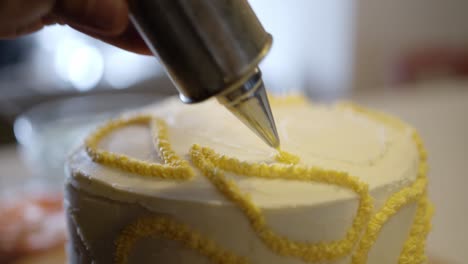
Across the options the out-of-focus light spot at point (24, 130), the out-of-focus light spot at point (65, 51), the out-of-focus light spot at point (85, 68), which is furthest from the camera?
the out-of-focus light spot at point (65, 51)

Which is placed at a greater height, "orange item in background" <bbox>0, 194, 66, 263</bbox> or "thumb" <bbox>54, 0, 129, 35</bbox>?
"thumb" <bbox>54, 0, 129, 35</bbox>

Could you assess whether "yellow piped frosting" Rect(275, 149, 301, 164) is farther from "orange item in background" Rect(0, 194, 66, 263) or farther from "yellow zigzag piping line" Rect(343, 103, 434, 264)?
"orange item in background" Rect(0, 194, 66, 263)

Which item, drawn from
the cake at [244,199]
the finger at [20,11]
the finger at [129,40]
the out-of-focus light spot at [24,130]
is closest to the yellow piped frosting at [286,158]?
the cake at [244,199]

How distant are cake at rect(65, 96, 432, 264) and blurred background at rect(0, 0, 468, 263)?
1046mm

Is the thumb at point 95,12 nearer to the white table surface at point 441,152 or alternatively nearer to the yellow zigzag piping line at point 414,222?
the yellow zigzag piping line at point 414,222

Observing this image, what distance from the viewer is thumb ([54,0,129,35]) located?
0.70m

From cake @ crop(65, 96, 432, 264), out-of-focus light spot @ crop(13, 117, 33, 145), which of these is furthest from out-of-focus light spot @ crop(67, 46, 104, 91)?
cake @ crop(65, 96, 432, 264)

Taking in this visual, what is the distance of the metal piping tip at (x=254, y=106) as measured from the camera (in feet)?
2.50

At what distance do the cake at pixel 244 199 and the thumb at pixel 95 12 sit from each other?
234 mm

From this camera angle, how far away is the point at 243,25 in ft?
2.44

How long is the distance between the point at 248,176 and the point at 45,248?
31.4 inches

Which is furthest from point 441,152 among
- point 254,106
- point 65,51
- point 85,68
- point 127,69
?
point 65,51

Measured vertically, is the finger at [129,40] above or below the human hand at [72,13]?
below

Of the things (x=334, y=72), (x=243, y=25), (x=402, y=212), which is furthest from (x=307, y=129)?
(x=334, y=72)
